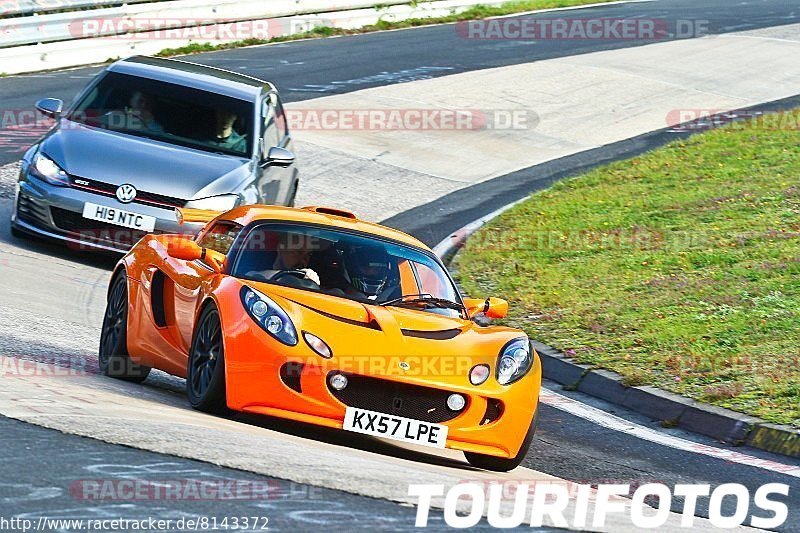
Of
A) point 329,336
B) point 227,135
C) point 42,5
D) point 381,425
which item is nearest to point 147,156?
point 227,135

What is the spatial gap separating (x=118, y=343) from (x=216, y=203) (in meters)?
3.82

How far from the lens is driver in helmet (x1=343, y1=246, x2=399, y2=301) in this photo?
29.2ft

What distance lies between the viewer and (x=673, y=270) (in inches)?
569

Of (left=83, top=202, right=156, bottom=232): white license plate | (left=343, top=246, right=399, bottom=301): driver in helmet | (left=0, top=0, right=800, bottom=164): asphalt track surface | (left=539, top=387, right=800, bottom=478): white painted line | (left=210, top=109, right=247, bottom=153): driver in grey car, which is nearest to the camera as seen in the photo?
(left=343, top=246, right=399, bottom=301): driver in helmet

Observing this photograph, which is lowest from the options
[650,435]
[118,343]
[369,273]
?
[650,435]

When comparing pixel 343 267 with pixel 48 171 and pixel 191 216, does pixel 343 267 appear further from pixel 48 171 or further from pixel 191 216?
pixel 48 171

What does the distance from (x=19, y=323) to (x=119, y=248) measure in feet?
9.30

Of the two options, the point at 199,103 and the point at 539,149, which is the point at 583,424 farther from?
the point at 539,149

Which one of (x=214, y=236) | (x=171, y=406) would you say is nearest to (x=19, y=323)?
(x=214, y=236)

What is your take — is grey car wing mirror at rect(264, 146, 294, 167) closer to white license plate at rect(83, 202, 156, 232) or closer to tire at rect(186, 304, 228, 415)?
white license plate at rect(83, 202, 156, 232)

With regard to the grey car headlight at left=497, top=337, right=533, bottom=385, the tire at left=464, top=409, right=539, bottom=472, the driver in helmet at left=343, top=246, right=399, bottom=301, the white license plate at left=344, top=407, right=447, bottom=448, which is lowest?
the tire at left=464, top=409, right=539, bottom=472

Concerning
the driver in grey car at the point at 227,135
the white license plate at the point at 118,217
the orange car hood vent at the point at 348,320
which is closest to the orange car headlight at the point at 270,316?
the orange car hood vent at the point at 348,320

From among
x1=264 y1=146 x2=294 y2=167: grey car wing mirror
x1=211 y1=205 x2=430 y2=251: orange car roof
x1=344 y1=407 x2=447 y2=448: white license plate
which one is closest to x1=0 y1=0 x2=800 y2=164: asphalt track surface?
x1=264 y1=146 x2=294 y2=167: grey car wing mirror

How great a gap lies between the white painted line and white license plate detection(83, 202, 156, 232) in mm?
3861
